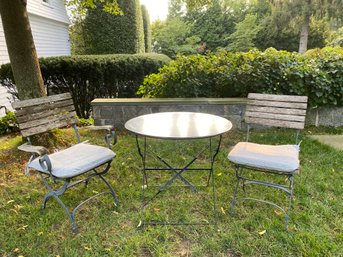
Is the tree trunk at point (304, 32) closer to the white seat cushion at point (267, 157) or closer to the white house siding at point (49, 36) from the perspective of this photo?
the white house siding at point (49, 36)

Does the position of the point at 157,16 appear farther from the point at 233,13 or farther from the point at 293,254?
the point at 293,254

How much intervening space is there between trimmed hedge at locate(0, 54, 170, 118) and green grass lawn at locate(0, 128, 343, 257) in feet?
7.64

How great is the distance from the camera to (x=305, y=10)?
58.5 feet

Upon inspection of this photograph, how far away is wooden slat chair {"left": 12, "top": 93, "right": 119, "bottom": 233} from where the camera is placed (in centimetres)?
189

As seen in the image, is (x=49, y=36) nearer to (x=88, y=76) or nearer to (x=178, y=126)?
(x=88, y=76)

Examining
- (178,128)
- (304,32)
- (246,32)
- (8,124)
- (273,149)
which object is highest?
(246,32)

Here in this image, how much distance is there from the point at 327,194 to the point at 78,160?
7.45 ft

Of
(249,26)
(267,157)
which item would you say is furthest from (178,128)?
(249,26)

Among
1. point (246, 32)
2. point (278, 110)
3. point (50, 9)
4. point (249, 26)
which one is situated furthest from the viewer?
point (249, 26)

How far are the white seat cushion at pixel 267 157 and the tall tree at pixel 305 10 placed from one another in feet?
64.6

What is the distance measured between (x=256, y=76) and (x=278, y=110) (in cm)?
153

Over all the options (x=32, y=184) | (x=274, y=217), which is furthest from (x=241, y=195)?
(x=32, y=184)

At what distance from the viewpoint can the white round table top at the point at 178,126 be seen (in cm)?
194

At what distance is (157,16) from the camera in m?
24.6
